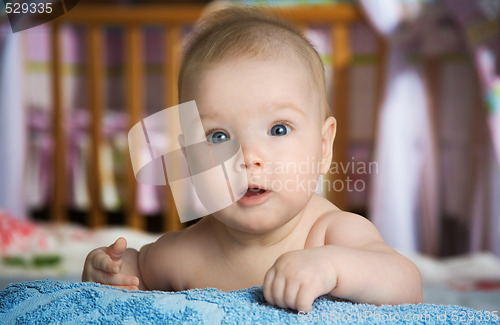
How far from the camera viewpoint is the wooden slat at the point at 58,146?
191 cm

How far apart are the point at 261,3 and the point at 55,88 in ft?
4.39

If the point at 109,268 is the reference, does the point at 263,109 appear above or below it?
above

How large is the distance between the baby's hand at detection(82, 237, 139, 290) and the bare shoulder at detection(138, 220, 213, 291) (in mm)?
62

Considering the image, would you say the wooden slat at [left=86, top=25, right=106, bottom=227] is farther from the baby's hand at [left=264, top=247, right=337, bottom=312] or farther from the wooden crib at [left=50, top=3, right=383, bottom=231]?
the baby's hand at [left=264, top=247, right=337, bottom=312]

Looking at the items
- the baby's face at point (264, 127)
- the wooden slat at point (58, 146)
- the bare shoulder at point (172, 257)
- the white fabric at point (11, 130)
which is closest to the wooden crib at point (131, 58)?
the wooden slat at point (58, 146)

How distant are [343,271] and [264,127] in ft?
0.45

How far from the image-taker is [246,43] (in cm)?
58

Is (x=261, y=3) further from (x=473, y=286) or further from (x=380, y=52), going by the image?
(x=380, y=52)

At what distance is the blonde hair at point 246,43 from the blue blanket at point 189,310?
0.63 feet

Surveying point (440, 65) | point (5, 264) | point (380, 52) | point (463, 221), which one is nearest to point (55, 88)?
point (5, 264)

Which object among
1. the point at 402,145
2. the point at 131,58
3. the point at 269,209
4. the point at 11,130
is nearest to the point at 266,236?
the point at 269,209

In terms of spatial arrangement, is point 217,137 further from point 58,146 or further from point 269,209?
point 58,146

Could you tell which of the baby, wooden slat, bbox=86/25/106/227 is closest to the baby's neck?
the baby

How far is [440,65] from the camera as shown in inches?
71.7
